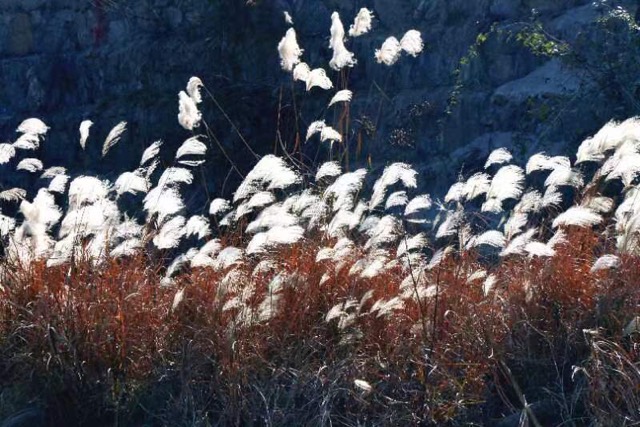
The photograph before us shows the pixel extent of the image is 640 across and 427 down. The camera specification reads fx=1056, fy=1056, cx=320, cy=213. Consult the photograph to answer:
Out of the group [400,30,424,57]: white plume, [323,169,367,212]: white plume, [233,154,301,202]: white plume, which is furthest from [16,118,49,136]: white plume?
[400,30,424,57]: white plume

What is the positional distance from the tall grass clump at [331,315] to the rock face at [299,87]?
2.43 metres

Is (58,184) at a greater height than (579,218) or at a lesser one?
greater

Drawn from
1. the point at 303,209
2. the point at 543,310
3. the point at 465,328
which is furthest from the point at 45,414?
the point at 543,310

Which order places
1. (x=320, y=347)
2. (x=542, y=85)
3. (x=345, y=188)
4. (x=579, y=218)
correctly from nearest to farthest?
(x=579, y=218)
(x=320, y=347)
(x=345, y=188)
(x=542, y=85)

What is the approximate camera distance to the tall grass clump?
17.9 feet

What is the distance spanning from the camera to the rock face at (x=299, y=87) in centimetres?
978

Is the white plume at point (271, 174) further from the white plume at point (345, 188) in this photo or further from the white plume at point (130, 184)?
the white plume at point (130, 184)

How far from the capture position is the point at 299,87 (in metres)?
12.9

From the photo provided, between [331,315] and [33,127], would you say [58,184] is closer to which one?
[33,127]

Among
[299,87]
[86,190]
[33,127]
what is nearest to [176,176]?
[86,190]

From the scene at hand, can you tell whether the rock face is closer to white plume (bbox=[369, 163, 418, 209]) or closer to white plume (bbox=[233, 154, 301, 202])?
white plume (bbox=[369, 163, 418, 209])

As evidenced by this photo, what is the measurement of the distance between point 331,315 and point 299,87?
7.53 meters

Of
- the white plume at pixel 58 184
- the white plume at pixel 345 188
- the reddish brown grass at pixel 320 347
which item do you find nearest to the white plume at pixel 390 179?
the white plume at pixel 345 188

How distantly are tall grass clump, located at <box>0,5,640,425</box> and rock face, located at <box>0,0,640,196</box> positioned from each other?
2432 mm
